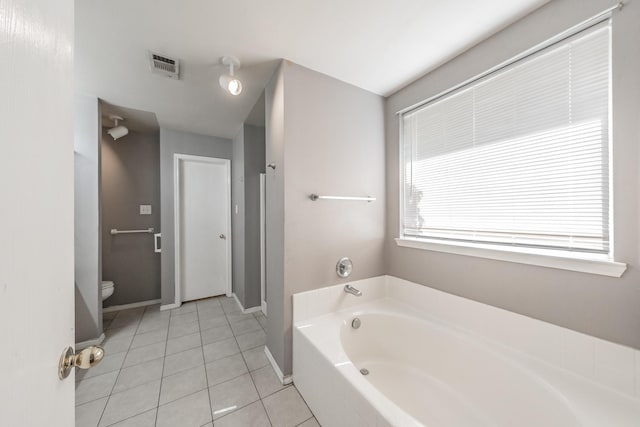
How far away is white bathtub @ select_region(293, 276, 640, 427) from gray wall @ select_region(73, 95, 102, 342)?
206cm

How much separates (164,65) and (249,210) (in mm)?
1598

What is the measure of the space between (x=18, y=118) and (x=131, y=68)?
1.92 m

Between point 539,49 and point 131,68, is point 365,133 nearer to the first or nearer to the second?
point 539,49

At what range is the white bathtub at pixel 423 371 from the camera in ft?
3.26

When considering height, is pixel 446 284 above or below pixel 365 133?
below

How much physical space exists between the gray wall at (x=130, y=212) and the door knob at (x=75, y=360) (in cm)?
312

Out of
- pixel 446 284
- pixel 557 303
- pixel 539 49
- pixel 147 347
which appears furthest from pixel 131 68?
pixel 557 303

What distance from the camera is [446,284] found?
1648 millimetres

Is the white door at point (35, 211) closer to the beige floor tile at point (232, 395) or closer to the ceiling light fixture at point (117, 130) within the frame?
the beige floor tile at point (232, 395)

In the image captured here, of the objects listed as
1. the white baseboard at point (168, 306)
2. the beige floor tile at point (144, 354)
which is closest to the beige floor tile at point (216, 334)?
the beige floor tile at point (144, 354)

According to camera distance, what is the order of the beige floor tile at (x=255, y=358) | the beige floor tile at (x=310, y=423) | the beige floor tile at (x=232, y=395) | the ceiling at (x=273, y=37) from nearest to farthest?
1. the ceiling at (x=273, y=37)
2. the beige floor tile at (x=310, y=423)
3. the beige floor tile at (x=232, y=395)
4. the beige floor tile at (x=255, y=358)

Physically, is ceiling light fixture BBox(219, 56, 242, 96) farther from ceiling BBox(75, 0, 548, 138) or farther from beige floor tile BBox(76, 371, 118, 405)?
beige floor tile BBox(76, 371, 118, 405)

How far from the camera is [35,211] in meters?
0.40

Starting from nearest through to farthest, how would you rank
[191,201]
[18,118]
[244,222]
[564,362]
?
1. [18,118]
2. [564,362]
3. [244,222]
4. [191,201]
